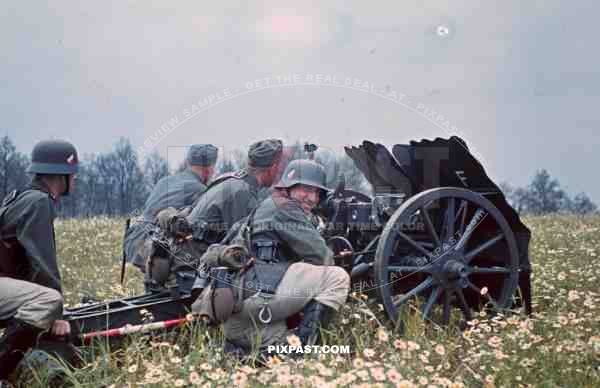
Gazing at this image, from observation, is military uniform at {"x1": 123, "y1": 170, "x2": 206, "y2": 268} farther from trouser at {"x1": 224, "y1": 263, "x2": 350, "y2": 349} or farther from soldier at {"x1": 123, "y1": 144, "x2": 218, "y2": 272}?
trouser at {"x1": 224, "y1": 263, "x2": 350, "y2": 349}

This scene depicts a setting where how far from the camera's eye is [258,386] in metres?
3.83

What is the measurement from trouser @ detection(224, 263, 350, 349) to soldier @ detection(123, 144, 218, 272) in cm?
192

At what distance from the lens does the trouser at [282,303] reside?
4906 mm

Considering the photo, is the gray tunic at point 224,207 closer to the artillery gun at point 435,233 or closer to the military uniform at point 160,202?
the artillery gun at point 435,233

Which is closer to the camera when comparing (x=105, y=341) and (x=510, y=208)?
(x=105, y=341)

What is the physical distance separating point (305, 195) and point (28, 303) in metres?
2.01

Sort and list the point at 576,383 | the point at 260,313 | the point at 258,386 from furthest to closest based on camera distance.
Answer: the point at 260,313 → the point at 576,383 → the point at 258,386

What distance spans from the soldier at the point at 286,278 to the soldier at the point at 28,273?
4.03ft

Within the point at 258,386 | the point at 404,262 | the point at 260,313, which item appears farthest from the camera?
the point at 404,262

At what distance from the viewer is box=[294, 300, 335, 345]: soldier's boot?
498cm

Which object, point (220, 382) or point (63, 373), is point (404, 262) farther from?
point (63, 373)

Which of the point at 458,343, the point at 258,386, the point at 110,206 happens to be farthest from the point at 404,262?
the point at 110,206

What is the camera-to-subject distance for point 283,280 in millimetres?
4938

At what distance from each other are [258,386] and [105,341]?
1.58 meters
